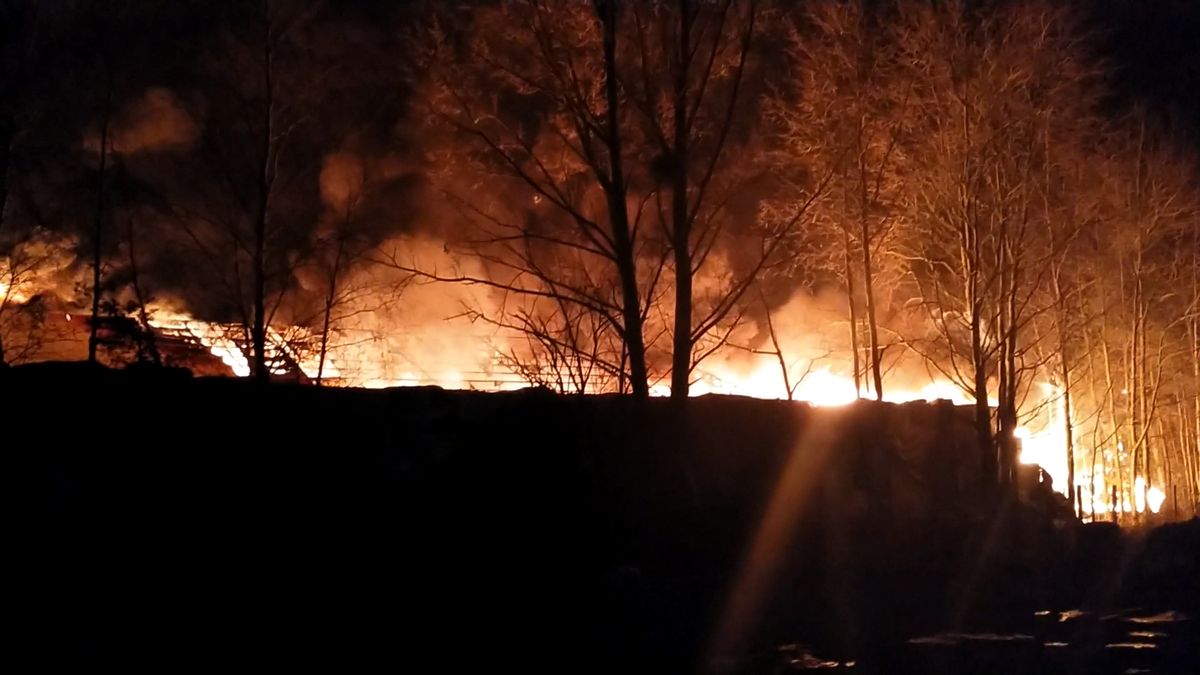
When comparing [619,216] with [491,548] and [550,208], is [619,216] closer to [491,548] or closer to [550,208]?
[491,548]

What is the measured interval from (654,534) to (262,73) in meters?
13.2

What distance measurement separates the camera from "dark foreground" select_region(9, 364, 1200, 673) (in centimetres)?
962

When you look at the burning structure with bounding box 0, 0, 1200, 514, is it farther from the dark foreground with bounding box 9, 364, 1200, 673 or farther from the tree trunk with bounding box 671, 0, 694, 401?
the dark foreground with bounding box 9, 364, 1200, 673

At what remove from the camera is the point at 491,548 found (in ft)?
38.6

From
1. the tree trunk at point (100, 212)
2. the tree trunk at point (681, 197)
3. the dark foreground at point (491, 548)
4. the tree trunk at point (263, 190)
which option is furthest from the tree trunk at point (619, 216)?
the tree trunk at point (100, 212)

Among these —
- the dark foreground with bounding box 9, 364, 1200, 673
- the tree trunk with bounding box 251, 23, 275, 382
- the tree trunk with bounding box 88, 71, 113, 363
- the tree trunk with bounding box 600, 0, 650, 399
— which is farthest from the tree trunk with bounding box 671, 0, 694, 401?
the tree trunk with bounding box 88, 71, 113, 363

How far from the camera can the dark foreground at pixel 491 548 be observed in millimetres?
9617

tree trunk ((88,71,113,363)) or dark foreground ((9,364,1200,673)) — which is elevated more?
tree trunk ((88,71,113,363))

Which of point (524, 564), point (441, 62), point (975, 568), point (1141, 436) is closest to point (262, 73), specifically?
point (441, 62)

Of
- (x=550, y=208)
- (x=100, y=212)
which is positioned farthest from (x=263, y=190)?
(x=550, y=208)

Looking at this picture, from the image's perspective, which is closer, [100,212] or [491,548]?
[491,548]

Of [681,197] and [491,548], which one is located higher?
[681,197]

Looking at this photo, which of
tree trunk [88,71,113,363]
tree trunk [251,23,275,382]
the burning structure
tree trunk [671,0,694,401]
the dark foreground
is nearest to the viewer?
the dark foreground

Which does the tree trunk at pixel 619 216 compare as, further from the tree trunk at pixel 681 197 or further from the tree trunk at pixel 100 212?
the tree trunk at pixel 100 212
